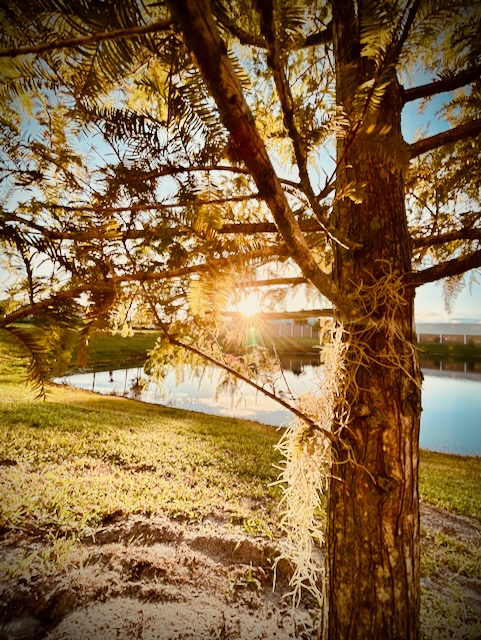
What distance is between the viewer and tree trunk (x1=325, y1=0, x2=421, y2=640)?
1305 millimetres

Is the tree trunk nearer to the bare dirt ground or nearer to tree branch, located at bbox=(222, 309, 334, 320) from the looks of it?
tree branch, located at bbox=(222, 309, 334, 320)

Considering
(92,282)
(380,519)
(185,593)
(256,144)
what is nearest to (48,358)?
(92,282)

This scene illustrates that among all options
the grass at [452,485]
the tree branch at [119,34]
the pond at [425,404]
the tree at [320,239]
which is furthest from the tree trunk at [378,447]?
the pond at [425,404]

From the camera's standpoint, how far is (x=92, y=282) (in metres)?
1.03

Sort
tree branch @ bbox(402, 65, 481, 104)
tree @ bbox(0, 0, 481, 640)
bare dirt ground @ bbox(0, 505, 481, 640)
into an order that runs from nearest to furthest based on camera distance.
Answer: tree @ bbox(0, 0, 481, 640), tree branch @ bbox(402, 65, 481, 104), bare dirt ground @ bbox(0, 505, 481, 640)

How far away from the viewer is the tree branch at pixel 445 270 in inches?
47.8

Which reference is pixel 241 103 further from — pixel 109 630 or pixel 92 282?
pixel 109 630

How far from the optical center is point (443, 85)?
147 centimetres

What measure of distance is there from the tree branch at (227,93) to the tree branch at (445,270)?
0.75 metres

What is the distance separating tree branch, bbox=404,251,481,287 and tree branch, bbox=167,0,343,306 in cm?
75

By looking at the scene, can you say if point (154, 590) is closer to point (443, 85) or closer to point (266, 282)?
point (266, 282)

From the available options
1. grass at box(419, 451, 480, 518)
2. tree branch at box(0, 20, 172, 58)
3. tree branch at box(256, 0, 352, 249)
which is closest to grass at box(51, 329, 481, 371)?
grass at box(419, 451, 480, 518)

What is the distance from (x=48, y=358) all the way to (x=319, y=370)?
1194 mm

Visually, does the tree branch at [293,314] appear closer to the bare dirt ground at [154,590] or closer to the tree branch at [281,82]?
the tree branch at [281,82]
